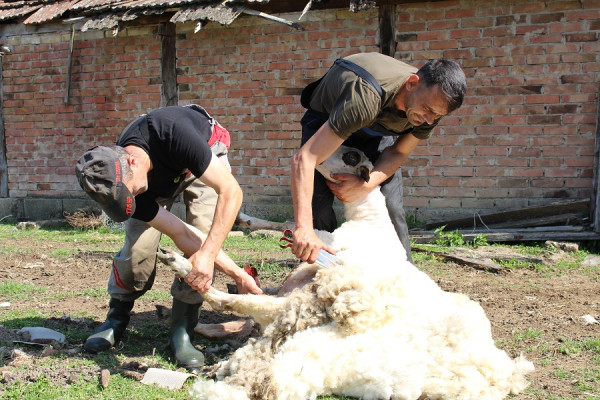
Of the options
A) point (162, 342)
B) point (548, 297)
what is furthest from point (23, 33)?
point (548, 297)

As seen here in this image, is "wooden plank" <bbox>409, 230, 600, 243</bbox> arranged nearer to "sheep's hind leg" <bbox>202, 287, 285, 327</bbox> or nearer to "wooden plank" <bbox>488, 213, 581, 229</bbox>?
"wooden plank" <bbox>488, 213, 581, 229</bbox>

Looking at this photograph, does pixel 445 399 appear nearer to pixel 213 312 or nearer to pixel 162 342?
pixel 162 342

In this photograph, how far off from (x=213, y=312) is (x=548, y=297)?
8.69 ft

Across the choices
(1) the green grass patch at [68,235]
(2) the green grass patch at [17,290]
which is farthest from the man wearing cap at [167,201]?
(1) the green grass patch at [68,235]

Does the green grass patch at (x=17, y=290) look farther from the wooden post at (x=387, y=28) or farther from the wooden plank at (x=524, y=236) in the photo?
the wooden post at (x=387, y=28)

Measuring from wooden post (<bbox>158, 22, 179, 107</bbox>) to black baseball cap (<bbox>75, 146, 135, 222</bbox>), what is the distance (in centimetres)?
608

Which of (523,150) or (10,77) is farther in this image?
(10,77)

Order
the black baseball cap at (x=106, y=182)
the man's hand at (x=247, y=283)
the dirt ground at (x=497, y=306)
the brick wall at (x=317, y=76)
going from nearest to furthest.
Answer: the black baseball cap at (x=106, y=182)
the dirt ground at (x=497, y=306)
the man's hand at (x=247, y=283)
the brick wall at (x=317, y=76)

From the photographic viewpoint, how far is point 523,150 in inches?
266

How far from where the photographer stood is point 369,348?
262 centimetres

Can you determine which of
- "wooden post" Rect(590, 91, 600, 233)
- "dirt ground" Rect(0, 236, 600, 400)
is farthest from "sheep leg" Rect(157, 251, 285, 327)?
"wooden post" Rect(590, 91, 600, 233)

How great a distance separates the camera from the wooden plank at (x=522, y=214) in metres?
6.55

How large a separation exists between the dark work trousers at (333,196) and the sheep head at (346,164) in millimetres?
95

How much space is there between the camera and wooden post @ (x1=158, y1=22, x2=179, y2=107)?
8617 mm
